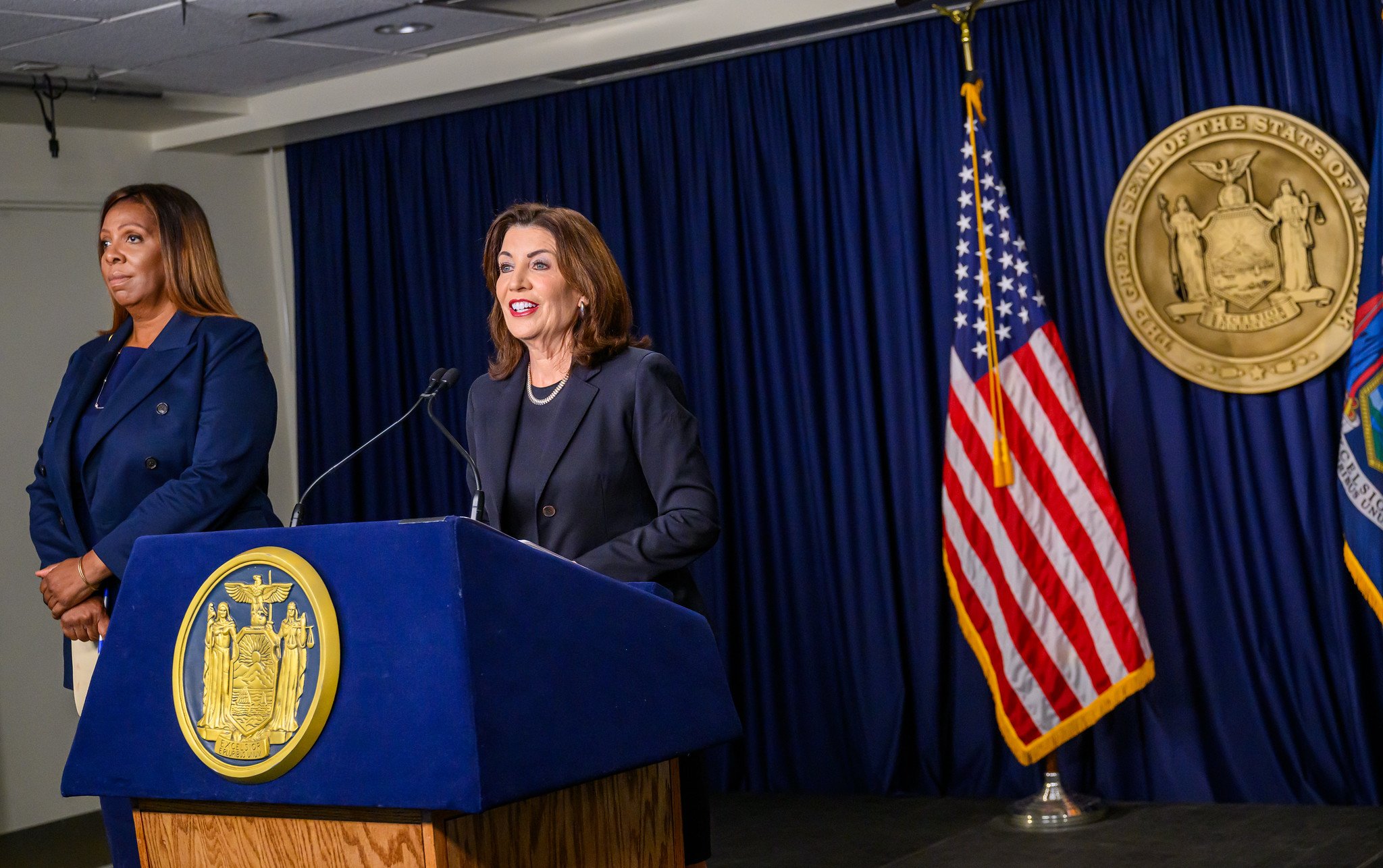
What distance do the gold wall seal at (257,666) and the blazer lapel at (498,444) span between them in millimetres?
711

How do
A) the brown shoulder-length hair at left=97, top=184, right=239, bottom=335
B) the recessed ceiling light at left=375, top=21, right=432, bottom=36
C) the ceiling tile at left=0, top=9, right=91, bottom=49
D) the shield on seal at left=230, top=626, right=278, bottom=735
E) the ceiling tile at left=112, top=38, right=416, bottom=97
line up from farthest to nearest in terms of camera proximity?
1. the ceiling tile at left=112, top=38, right=416, bottom=97
2. the recessed ceiling light at left=375, top=21, right=432, bottom=36
3. the ceiling tile at left=0, top=9, right=91, bottom=49
4. the brown shoulder-length hair at left=97, top=184, right=239, bottom=335
5. the shield on seal at left=230, top=626, right=278, bottom=735

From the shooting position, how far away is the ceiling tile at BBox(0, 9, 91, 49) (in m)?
4.59

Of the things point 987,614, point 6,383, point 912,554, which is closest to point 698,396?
point 912,554

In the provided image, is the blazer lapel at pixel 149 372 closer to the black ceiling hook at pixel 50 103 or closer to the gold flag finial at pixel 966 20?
the gold flag finial at pixel 966 20

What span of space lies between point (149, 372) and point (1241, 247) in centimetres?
307

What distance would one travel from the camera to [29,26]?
15.4ft

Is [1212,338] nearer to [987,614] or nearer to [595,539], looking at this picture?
[987,614]

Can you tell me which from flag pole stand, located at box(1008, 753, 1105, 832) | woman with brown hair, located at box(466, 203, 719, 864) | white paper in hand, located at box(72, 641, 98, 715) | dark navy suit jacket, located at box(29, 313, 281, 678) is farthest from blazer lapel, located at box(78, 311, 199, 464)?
flag pole stand, located at box(1008, 753, 1105, 832)

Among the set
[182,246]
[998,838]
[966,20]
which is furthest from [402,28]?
[998,838]

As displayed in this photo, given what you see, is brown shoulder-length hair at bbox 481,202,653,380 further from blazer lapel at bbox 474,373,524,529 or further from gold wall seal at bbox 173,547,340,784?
gold wall seal at bbox 173,547,340,784

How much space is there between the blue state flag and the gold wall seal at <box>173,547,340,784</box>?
3042mm

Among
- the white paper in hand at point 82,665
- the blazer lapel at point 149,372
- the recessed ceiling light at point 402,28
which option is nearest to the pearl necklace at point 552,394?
the blazer lapel at point 149,372

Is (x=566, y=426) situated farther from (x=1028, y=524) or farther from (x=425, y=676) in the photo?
(x=1028, y=524)

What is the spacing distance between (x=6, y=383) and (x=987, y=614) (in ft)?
12.2
